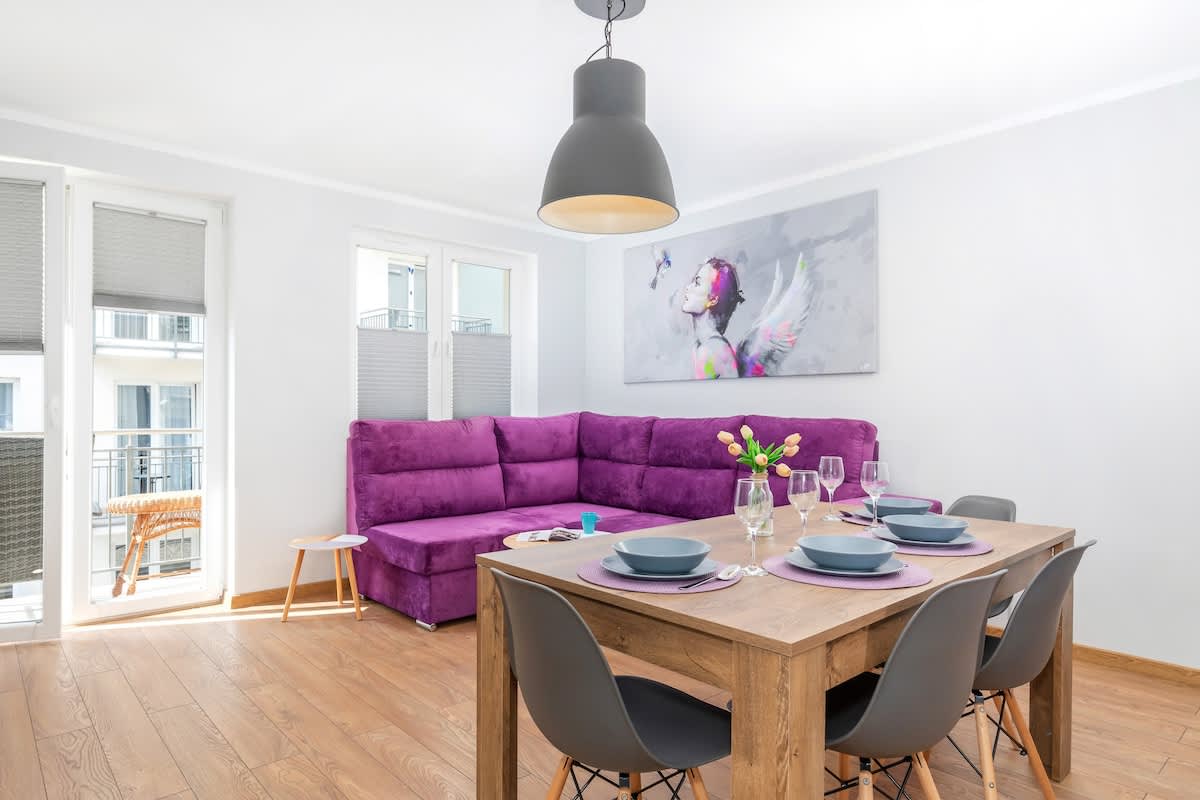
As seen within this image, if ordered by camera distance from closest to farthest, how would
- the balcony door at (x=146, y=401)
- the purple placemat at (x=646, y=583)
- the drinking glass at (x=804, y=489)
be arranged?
the purple placemat at (x=646, y=583)
the drinking glass at (x=804, y=489)
the balcony door at (x=146, y=401)

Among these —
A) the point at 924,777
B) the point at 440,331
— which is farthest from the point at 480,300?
the point at 924,777

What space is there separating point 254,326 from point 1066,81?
409 cm

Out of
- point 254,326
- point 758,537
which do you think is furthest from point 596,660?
point 254,326

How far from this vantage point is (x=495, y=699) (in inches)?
66.7

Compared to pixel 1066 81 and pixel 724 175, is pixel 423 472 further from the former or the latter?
pixel 1066 81

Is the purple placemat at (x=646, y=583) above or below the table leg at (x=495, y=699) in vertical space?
above

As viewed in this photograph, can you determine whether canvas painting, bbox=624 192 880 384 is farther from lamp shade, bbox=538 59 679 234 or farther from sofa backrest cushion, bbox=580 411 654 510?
lamp shade, bbox=538 59 679 234

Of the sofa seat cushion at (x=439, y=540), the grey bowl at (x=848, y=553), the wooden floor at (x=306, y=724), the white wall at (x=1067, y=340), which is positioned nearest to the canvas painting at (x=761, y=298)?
the white wall at (x=1067, y=340)

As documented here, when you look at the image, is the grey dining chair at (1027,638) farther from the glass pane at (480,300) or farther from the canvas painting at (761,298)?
the glass pane at (480,300)

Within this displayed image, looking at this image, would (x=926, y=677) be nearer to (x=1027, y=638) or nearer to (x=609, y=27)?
(x=1027, y=638)

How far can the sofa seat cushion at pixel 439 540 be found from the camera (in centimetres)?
347

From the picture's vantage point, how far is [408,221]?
4.53 m

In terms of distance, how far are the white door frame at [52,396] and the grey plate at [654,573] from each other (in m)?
3.15

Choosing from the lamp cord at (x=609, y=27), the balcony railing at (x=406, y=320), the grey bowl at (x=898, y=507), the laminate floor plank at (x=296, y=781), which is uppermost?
the lamp cord at (x=609, y=27)
